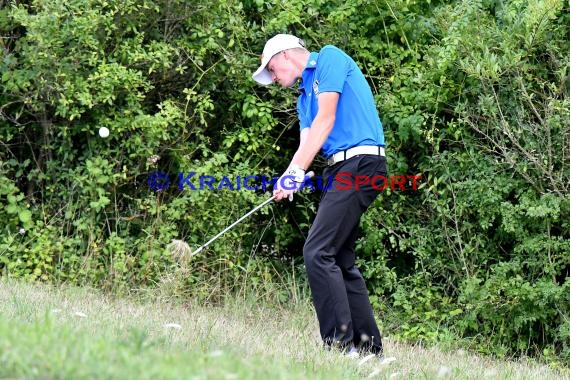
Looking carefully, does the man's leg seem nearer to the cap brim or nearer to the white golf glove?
the white golf glove

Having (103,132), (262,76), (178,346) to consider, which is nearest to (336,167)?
(262,76)

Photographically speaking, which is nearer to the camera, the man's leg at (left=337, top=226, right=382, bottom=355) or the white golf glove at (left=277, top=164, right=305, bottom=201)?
the white golf glove at (left=277, top=164, right=305, bottom=201)

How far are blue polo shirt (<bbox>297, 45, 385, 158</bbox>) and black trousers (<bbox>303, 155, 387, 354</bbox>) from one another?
14 centimetres

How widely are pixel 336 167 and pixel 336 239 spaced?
1.61 ft

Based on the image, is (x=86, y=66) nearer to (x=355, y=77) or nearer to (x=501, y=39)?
(x=355, y=77)

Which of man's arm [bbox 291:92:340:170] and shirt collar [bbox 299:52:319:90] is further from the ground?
shirt collar [bbox 299:52:319:90]

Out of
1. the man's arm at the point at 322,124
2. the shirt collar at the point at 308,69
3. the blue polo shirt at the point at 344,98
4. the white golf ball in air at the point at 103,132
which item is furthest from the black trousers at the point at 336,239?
the white golf ball in air at the point at 103,132

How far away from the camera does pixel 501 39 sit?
7926mm

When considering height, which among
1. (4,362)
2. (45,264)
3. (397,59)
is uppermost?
(397,59)

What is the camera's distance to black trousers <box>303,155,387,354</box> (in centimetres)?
598

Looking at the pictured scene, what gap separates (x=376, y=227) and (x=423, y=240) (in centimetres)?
45

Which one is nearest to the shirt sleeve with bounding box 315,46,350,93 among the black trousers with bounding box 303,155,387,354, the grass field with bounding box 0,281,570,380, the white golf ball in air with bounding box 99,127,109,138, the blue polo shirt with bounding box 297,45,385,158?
the blue polo shirt with bounding box 297,45,385,158

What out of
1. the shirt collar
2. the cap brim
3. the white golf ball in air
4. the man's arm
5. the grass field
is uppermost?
the shirt collar

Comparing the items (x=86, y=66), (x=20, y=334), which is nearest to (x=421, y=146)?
(x=86, y=66)
